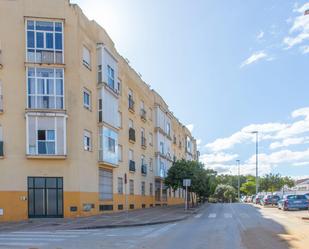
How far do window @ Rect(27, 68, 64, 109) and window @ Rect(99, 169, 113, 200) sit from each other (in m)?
6.55

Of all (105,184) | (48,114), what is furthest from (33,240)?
(105,184)

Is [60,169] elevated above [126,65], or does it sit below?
below

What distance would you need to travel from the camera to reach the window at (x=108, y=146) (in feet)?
103

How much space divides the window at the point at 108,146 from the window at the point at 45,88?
4650mm

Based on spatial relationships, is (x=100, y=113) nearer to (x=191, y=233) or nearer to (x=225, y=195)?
(x=191, y=233)

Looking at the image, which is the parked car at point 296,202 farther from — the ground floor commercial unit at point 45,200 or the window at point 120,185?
the ground floor commercial unit at point 45,200

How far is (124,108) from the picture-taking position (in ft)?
125

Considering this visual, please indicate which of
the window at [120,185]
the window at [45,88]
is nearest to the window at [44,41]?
the window at [45,88]

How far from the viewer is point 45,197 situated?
27344 mm

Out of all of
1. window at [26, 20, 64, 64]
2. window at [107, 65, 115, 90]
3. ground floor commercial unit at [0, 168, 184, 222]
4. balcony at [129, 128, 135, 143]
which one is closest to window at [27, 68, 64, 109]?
window at [26, 20, 64, 64]

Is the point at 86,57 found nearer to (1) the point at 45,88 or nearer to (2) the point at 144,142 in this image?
(1) the point at 45,88

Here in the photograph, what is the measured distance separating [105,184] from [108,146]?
2696mm

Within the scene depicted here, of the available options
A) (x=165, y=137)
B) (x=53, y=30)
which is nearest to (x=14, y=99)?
(x=53, y=30)

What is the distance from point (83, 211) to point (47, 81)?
8.12m
